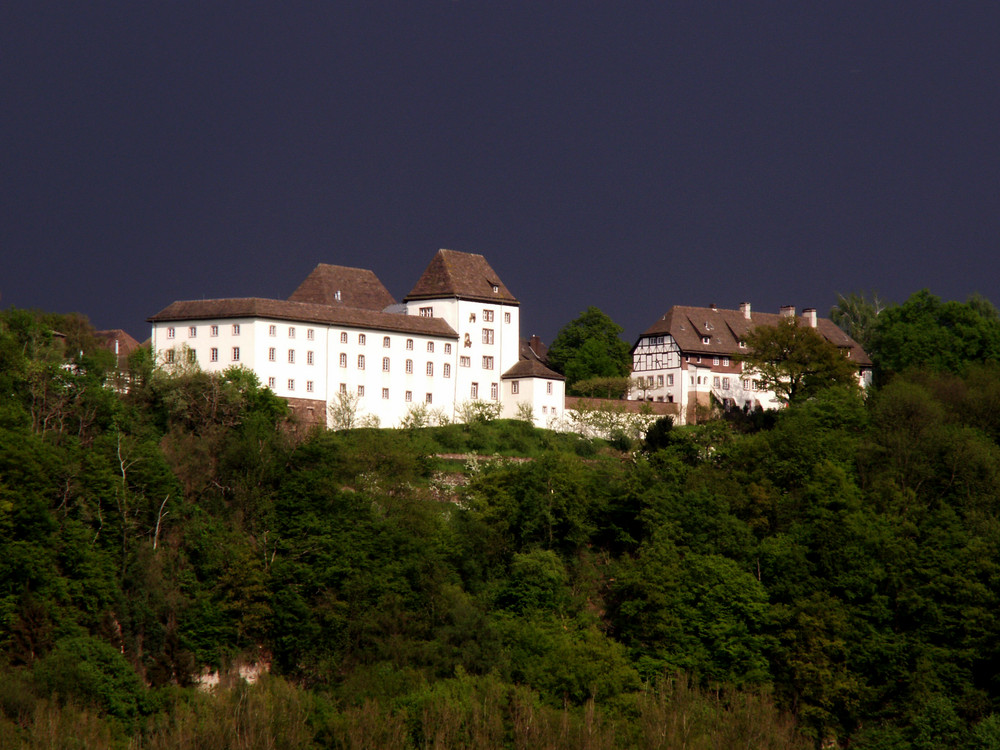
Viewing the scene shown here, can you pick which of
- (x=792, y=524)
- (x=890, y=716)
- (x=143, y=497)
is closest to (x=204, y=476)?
(x=143, y=497)

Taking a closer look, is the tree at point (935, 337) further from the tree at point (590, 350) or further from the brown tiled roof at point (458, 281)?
the brown tiled roof at point (458, 281)

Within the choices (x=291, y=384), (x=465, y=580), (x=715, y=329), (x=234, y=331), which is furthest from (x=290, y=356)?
(x=715, y=329)

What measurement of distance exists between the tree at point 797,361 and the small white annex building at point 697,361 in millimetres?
9346

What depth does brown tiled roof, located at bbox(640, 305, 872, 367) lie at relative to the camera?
93.0 metres

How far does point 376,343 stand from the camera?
76.4 m

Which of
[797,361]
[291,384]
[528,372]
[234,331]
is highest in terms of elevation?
[234,331]

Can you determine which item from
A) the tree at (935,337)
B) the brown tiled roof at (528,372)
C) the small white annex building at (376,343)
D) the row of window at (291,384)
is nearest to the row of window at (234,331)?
the small white annex building at (376,343)

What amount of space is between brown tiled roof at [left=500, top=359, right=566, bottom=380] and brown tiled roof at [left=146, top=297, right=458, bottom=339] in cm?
418

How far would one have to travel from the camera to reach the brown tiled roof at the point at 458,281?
81438mm

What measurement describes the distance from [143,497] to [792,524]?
83.5ft

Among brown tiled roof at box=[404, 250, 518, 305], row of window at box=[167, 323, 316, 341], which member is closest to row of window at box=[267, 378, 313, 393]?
row of window at box=[167, 323, 316, 341]

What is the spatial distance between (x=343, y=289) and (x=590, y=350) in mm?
17104

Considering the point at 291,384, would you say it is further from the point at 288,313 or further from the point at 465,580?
the point at 465,580

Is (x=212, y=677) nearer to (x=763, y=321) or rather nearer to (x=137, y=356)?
(x=137, y=356)
